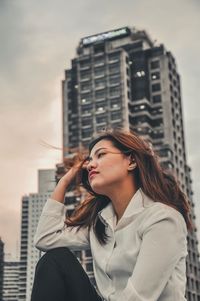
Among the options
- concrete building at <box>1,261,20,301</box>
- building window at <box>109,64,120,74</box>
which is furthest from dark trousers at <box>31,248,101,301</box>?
concrete building at <box>1,261,20,301</box>

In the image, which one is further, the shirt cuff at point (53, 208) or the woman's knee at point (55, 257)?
the shirt cuff at point (53, 208)

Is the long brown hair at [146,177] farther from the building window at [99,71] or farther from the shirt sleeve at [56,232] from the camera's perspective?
the building window at [99,71]

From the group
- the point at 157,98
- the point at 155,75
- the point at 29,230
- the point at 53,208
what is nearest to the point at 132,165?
the point at 53,208

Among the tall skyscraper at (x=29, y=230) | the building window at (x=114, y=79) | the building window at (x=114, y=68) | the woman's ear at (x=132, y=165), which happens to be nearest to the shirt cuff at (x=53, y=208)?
the woman's ear at (x=132, y=165)

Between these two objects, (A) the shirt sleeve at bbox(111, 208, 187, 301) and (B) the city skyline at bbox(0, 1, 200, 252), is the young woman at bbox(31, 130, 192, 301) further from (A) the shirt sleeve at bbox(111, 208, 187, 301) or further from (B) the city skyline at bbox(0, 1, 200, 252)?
(B) the city skyline at bbox(0, 1, 200, 252)

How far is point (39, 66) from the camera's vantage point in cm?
7588

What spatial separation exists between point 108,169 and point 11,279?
201265 millimetres

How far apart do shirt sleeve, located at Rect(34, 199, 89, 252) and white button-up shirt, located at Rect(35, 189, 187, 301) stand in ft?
0.71

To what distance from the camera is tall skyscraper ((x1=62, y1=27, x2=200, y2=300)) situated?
5950 centimetres

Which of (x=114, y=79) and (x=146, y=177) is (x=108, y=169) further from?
(x=114, y=79)

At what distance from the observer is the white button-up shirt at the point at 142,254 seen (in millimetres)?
2682

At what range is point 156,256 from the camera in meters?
2.70

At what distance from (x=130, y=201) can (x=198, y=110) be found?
85.6 metres

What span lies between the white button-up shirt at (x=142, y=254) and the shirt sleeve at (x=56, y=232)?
0.22 m
